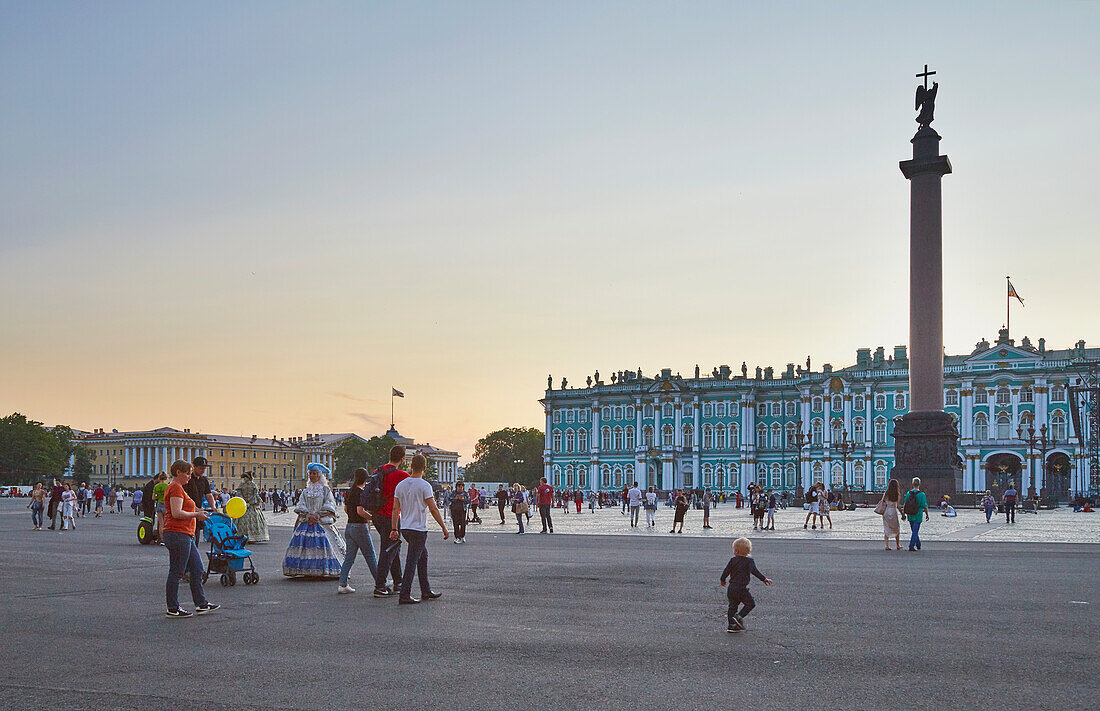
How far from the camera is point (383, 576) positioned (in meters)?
13.9

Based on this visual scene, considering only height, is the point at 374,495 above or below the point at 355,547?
above

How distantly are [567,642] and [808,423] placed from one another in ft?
370

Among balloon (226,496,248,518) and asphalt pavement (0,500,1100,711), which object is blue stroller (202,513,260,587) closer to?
asphalt pavement (0,500,1100,711)

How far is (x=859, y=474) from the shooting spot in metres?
115

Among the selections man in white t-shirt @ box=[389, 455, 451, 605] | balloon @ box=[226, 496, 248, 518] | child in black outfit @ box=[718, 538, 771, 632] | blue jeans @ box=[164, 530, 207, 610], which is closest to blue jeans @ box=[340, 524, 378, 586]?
man in white t-shirt @ box=[389, 455, 451, 605]

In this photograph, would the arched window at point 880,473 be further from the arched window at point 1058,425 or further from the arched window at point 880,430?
the arched window at point 1058,425

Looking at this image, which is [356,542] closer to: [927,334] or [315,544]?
[315,544]

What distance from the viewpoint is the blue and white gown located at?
16.3 metres

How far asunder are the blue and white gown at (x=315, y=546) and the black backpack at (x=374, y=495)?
6.66ft

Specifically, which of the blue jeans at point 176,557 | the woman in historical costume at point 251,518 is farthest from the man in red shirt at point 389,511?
the woman in historical costume at point 251,518

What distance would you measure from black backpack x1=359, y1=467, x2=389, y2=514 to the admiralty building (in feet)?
284

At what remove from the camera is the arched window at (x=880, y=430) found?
11436 cm

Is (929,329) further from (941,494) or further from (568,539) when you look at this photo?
(568,539)

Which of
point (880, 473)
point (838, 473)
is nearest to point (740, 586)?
point (880, 473)
